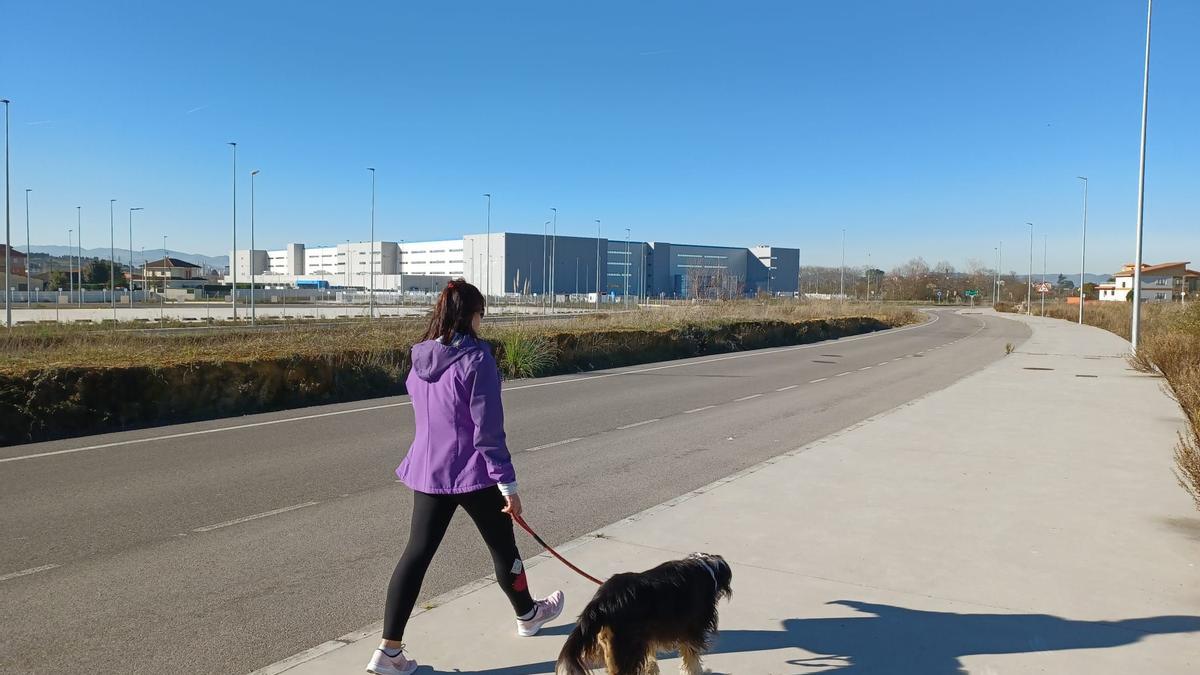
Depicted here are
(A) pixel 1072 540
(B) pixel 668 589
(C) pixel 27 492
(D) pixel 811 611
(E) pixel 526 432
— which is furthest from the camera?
(E) pixel 526 432

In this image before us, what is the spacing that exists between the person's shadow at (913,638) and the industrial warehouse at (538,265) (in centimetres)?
8347

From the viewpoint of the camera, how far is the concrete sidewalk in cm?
379

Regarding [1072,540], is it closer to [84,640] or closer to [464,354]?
[464,354]

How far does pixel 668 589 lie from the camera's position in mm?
3387

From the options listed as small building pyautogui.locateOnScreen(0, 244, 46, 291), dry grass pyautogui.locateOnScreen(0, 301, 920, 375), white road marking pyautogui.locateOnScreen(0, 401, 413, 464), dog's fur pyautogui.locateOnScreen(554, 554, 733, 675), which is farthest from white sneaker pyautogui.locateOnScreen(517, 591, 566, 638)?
small building pyautogui.locateOnScreen(0, 244, 46, 291)

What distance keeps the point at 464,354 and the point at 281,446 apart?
6.55m

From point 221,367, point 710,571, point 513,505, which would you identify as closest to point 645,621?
point 710,571

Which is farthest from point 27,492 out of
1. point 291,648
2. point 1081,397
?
point 1081,397

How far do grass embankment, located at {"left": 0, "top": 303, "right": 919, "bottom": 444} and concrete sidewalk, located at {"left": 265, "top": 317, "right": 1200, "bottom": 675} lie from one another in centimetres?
700

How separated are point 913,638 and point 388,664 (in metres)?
2.51

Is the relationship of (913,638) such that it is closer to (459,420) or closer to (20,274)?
(459,420)

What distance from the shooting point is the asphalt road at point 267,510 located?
413 cm

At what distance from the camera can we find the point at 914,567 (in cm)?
502

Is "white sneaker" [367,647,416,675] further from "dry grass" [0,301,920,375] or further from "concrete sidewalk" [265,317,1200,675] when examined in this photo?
"dry grass" [0,301,920,375]
